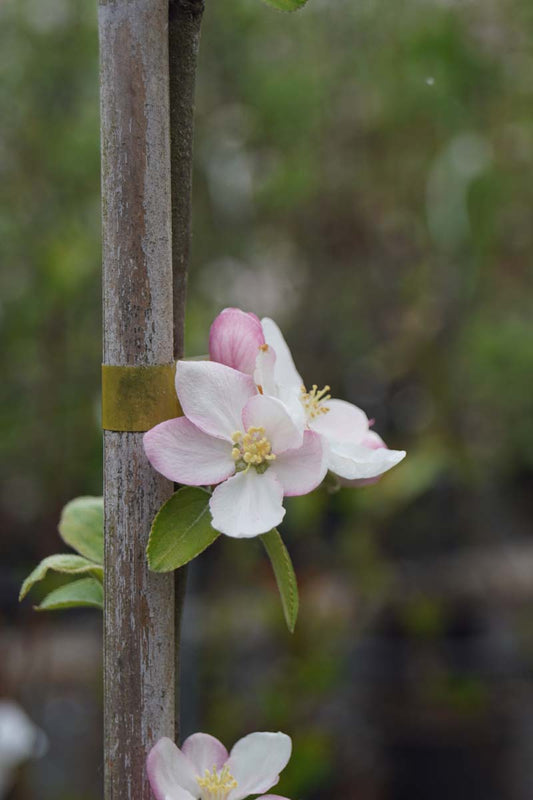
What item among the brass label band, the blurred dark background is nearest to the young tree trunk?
the brass label band

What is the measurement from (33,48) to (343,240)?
59 centimetres

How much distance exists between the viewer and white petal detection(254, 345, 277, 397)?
0.32 meters

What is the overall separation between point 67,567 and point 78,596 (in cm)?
1

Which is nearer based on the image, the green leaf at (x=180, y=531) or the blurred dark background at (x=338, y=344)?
the green leaf at (x=180, y=531)

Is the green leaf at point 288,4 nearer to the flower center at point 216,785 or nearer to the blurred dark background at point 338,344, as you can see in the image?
the flower center at point 216,785

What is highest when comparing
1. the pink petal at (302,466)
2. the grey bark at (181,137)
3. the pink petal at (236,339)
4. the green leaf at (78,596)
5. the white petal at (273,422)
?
the grey bark at (181,137)

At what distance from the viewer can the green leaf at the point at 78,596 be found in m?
0.35

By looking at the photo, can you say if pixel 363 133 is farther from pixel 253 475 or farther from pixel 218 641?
pixel 253 475

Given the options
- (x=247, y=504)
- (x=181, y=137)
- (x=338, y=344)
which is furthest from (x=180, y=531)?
(x=338, y=344)

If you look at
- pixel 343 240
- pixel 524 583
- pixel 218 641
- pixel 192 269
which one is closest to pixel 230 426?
pixel 218 641

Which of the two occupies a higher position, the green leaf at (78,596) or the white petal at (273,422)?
the white petal at (273,422)

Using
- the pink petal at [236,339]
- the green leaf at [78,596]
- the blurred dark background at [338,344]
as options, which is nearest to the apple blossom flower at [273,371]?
the pink petal at [236,339]

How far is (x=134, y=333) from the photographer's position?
0.30m

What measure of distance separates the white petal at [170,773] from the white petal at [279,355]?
0.14m
